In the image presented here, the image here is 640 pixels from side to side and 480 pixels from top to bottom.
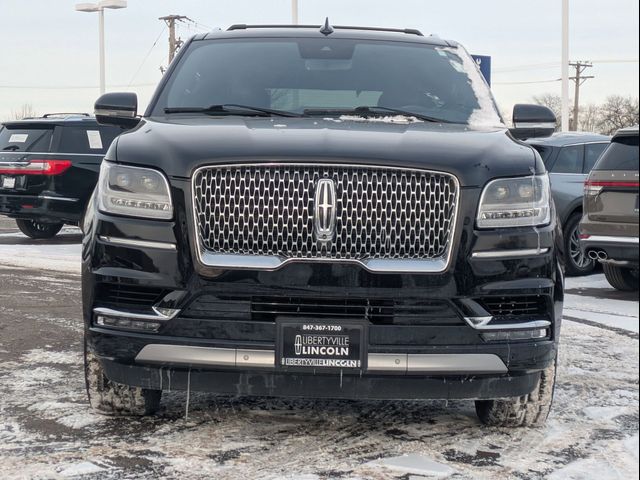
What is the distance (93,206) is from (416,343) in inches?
56.2

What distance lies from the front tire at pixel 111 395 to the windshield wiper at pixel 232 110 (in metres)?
1.37

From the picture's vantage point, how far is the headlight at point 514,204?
3.66m

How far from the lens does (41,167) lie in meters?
14.3

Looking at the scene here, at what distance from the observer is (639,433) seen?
125 centimetres

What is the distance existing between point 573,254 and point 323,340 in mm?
8436

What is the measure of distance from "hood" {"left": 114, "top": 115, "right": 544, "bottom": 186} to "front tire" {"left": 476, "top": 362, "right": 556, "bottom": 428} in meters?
0.93

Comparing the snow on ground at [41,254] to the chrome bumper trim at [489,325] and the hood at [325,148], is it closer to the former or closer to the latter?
the hood at [325,148]

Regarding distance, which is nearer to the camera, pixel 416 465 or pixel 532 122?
pixel 416 465

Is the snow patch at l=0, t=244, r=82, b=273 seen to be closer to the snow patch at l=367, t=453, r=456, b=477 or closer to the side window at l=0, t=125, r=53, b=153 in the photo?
the side window at l=0, t=125, r=53, b=153

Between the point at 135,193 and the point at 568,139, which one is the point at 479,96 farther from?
the point at 568,139

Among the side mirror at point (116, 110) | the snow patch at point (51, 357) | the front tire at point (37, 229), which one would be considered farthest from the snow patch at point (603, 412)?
the front tire at point (37, 229)

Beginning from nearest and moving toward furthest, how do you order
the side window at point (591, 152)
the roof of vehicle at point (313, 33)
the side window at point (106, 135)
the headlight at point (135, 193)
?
1. the headlight at point (135, 193)
2. the roof of vehicle at point (313, 33)
3. the side window at point (591, 152)
4. the side window at point (106, 135)

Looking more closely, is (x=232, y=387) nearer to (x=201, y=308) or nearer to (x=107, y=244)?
(x=201, y=308)

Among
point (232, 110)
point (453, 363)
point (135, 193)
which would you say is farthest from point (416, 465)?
point (232, 110)
